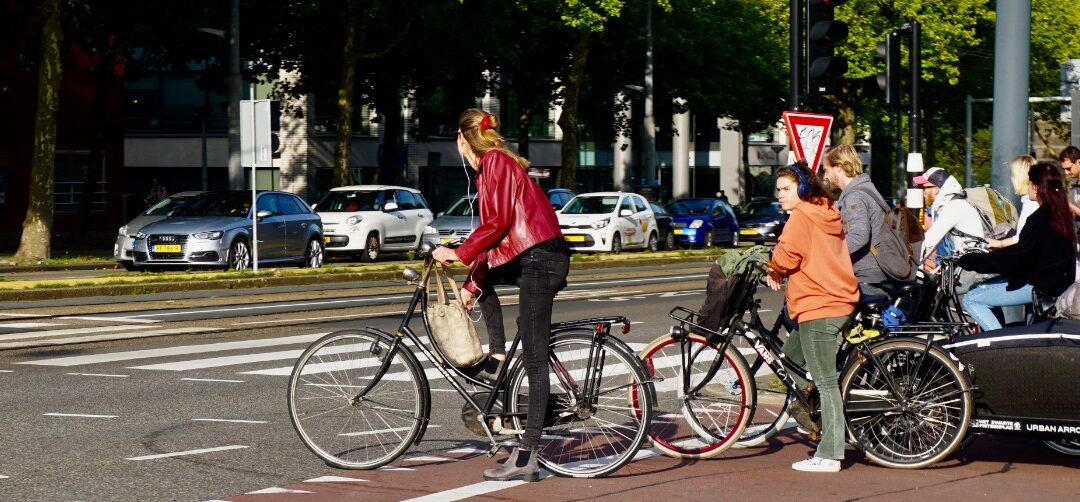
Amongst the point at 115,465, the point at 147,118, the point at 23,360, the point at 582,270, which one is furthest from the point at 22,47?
the point at 115,465

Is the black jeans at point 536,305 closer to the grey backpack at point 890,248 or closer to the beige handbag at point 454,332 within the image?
the beige handbag at point 454,332

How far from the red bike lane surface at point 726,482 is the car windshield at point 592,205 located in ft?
93.9

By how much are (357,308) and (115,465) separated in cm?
1084

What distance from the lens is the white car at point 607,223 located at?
3594 cm

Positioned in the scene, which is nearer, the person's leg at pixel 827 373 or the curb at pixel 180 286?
the person's leg at pixel 827 373

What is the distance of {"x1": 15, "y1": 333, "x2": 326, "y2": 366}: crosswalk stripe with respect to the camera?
1245 cm

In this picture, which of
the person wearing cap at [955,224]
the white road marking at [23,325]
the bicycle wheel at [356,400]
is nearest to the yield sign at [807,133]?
the person wearing cap at [955,224]

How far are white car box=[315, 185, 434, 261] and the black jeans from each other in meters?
24.2

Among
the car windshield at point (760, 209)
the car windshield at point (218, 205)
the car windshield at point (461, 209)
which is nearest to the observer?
the car windshield at point (218, 205)

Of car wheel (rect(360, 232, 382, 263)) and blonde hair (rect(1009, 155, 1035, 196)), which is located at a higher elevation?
blonde hair (rect(1009, 155, 1035, 196))

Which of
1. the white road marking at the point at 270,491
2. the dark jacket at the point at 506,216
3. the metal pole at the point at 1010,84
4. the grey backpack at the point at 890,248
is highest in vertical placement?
the metal pole at the point at 1010,84

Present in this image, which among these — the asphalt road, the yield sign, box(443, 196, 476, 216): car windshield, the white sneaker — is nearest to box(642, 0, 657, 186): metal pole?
box(443, 196, 476, 216): car windshield

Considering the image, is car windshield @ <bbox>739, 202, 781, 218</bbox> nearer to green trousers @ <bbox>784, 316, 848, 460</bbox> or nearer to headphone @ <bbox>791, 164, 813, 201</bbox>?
headphone @ <bbox>791, 164, 813, 201</bbox>

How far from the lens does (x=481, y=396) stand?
24.2 ft
